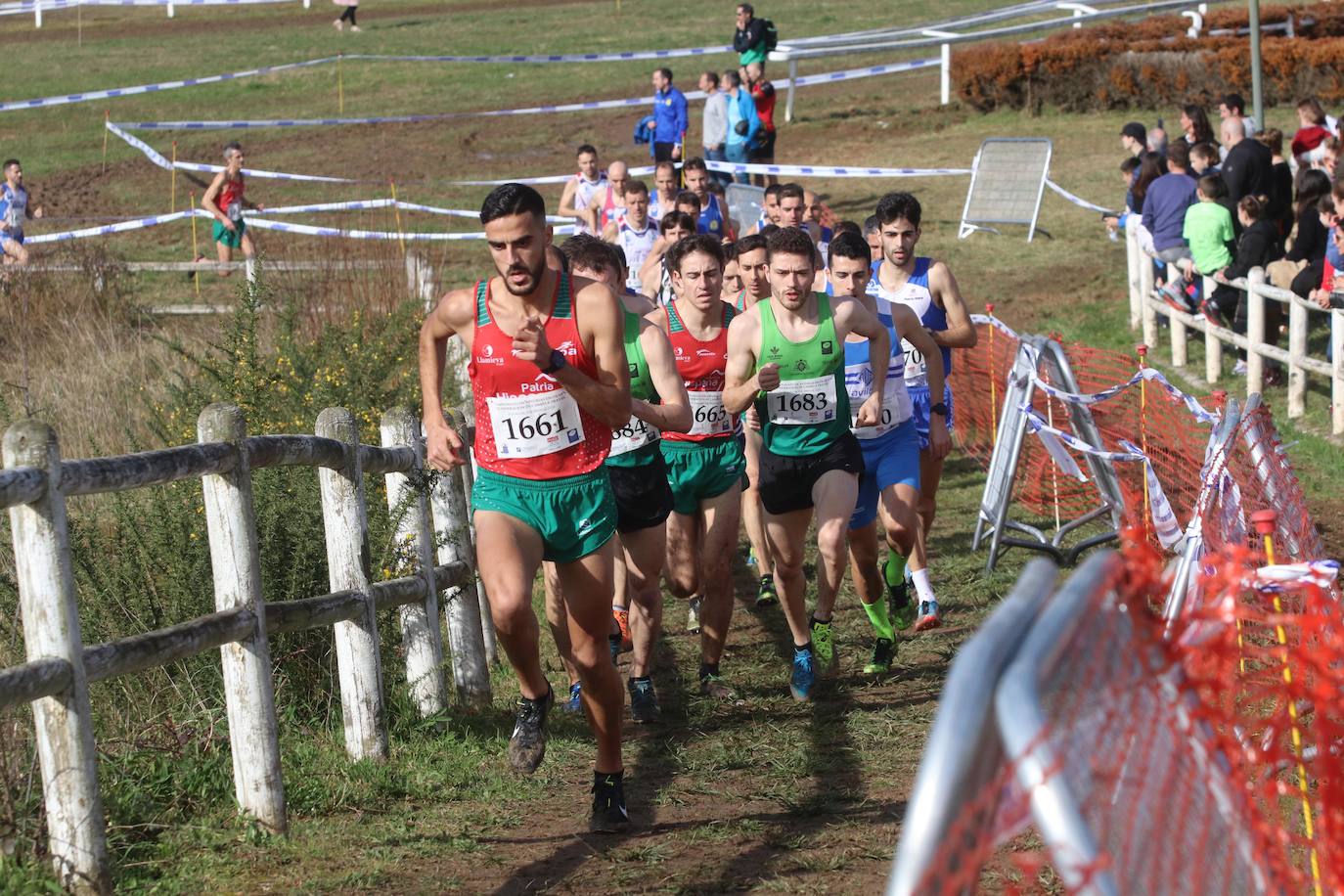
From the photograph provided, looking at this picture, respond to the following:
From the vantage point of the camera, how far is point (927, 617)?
28.4 feet

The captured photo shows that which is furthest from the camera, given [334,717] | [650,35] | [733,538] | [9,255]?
[650,35]

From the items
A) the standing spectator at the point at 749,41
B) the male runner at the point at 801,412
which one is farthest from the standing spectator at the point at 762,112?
the male runner at the point at 801,412

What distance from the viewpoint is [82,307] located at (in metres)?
16.1

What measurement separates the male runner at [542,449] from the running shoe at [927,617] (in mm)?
3108

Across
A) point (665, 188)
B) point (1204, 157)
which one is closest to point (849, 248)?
point (665, 188)

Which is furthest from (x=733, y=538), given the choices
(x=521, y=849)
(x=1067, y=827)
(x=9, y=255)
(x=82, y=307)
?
(x=9, y=255)

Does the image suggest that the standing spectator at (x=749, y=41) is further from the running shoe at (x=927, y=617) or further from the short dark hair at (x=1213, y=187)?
the running shoe at (x=927, y=617)

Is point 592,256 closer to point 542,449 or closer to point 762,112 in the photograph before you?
point 542,449

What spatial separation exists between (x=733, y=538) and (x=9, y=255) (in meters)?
13.7

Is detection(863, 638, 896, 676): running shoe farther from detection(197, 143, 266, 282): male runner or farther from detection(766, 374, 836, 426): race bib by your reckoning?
detection(197, 143, 266, 282): male runner

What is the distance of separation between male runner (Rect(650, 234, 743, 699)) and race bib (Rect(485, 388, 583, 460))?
1926mm

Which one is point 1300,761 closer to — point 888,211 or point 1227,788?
point 1227,788

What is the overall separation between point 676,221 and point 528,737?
15.7 ft

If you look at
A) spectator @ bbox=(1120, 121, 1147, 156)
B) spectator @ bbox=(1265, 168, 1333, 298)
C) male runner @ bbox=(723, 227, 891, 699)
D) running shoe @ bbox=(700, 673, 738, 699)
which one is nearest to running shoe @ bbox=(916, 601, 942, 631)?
male runner @ bbox=(723, 227, 891, 699)
